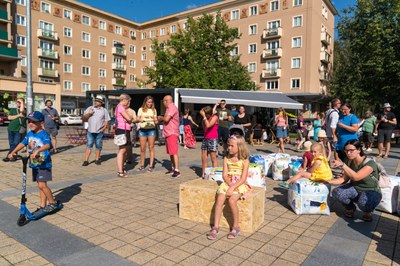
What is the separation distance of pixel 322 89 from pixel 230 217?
44.5 m

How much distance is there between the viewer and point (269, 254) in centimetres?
331

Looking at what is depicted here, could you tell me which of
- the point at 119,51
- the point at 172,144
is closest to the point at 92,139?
the point at 172,144

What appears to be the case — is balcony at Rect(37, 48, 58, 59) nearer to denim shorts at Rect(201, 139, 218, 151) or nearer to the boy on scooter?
denim shorts at Rect(201, 139, 218, 151)

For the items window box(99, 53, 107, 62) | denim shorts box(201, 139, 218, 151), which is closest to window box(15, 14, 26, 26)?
window box(99, 53, 107, 62)

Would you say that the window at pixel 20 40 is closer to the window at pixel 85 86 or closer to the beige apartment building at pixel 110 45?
the beige apartment building at pixel 110 45

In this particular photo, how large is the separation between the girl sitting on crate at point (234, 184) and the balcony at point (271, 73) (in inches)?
1614

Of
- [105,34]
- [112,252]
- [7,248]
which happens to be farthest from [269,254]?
[105,34]

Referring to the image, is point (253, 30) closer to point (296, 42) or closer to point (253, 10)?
point (253, 10)

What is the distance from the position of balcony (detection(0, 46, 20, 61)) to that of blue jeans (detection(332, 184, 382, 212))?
135ft

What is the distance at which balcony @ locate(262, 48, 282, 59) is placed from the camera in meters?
42.8

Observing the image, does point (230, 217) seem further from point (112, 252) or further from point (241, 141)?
point (112, 252)

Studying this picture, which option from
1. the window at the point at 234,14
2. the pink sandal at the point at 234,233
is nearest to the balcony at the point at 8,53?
the window at the point at 234,14

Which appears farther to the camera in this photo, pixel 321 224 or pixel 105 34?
pixel 105 34

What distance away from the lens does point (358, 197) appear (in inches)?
173
